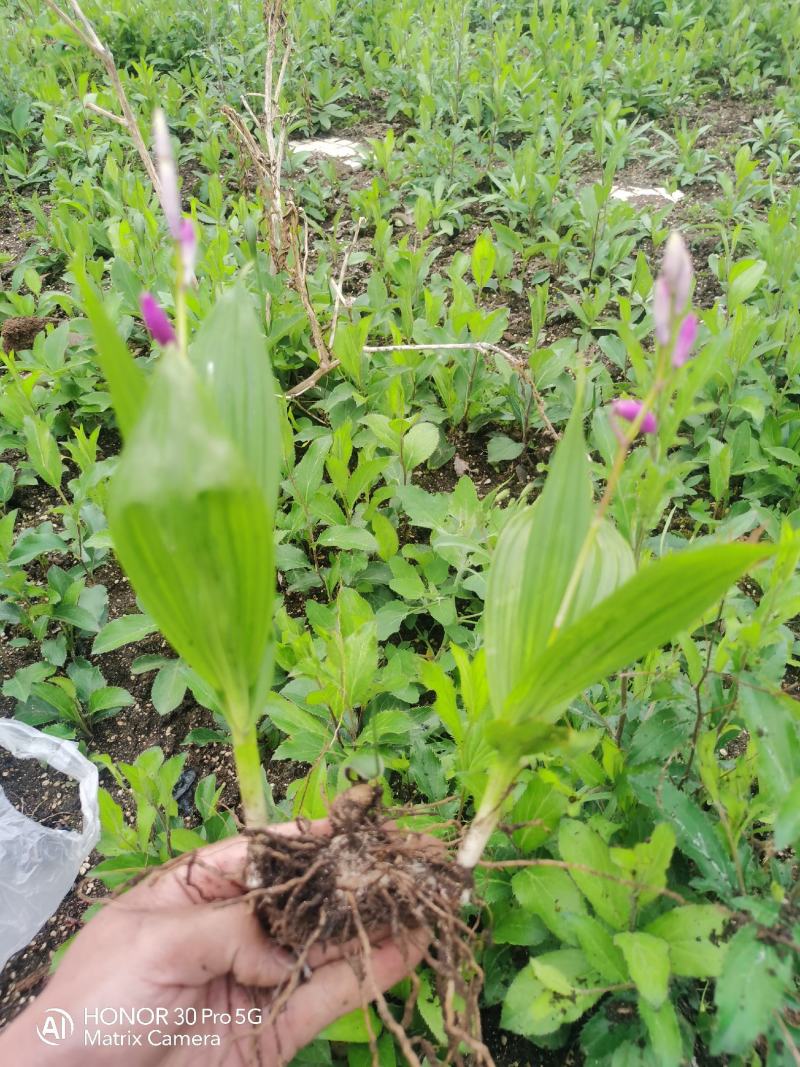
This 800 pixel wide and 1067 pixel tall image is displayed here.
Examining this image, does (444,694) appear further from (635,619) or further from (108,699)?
(108,699)

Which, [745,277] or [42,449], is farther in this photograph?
[42,449]

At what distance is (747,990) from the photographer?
0.99m

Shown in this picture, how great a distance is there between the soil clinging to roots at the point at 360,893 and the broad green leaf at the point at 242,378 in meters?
0.61

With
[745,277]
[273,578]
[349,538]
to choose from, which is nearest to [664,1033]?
[273,578]

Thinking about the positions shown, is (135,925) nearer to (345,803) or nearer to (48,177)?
(345,803)

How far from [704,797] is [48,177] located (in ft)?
16.4

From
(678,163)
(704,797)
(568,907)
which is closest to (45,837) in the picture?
(568,907)

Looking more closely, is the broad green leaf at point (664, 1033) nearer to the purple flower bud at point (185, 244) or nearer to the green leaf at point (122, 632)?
the purple flower bud at point (185, 244)

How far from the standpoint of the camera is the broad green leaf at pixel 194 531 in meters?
0.77

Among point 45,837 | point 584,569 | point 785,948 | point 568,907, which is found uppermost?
point 584,569

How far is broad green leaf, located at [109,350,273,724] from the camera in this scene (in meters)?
0.77

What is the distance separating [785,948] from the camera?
1.04 metres

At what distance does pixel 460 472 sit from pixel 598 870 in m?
1.67

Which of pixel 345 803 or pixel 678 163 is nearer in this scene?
pixel 345 803
